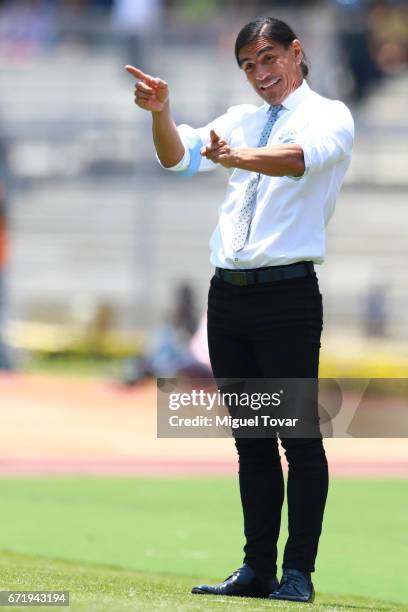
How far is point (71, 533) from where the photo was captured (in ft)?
27.5

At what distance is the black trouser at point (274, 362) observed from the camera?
5637 millimetres

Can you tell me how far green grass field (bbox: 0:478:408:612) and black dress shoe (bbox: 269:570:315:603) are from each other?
76mm

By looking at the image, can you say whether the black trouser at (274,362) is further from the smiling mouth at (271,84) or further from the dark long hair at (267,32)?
the dark long hair at (267,32)

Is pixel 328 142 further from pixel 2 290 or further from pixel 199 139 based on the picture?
pixel 2 290

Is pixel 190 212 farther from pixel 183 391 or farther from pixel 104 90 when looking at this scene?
pixel 183 391

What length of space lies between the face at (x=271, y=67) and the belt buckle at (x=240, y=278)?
2.33 ft

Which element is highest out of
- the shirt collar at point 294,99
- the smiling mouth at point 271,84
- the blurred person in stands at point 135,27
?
the blurred person in stands at point 135,27

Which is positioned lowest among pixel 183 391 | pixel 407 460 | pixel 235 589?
pixel 407 460

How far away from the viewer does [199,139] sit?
19.6 ft

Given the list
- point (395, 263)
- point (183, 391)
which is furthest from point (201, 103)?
point (183, 391)

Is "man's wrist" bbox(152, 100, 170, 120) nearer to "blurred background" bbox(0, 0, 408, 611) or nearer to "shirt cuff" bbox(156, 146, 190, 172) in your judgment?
"shirt cuff" bbox(156, 146, 190, 172)

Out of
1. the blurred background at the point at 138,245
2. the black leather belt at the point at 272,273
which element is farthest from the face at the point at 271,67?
the blurred background at the point at 138,245

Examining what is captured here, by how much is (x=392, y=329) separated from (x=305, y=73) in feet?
48.5

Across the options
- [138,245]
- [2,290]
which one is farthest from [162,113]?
[138,245]
